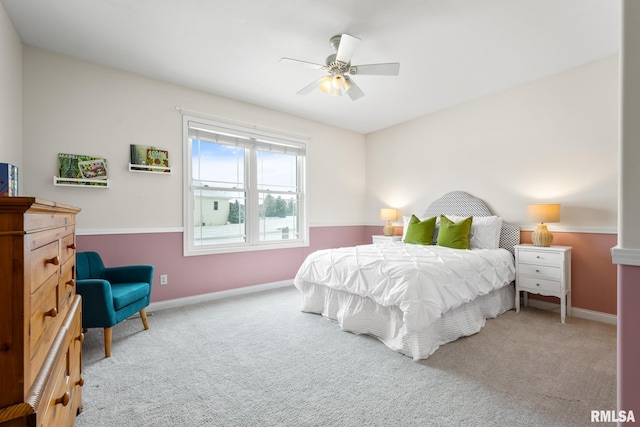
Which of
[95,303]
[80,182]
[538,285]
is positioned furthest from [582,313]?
[80,182]

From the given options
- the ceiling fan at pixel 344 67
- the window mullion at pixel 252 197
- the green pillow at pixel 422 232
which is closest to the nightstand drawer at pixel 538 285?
the green pillow at pixel 422 232

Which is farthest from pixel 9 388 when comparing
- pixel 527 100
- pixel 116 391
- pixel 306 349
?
pixel 527 100

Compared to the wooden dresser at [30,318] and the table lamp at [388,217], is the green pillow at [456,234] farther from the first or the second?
the wooden dresser at [30,318]

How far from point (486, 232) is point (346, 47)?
9.12 ft

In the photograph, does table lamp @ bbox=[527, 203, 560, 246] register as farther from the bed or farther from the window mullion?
the window mullion

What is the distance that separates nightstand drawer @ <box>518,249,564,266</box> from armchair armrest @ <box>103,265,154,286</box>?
13.0 feet

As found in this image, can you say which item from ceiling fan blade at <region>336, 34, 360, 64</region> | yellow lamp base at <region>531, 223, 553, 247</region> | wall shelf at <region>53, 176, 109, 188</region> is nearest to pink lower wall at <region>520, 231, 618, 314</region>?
yellow lamp base at <region>531, 223, 553, 247</region>

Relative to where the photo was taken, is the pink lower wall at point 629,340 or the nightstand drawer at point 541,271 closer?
the pink lower wall at point 629,340

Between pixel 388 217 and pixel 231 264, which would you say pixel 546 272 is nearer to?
pixel 388 217

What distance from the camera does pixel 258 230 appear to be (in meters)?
4.45

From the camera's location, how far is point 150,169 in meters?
3.45

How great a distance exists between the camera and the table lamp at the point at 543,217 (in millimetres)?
3205

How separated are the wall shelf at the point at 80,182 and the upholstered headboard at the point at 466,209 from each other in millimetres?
4210

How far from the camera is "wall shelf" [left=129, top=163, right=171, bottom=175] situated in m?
3.34
